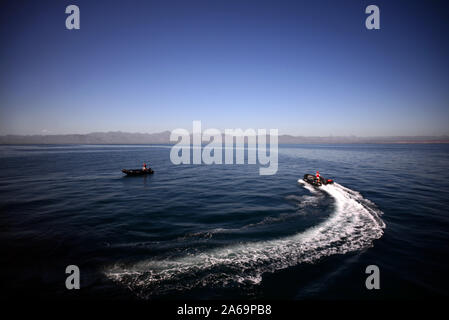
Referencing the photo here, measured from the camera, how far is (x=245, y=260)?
9.19 m

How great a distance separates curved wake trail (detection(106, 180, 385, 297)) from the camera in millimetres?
7824

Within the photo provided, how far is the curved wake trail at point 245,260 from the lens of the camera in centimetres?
782

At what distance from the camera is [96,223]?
13.5 metres

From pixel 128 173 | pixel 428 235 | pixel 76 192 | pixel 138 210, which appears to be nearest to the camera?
pixel 428 235

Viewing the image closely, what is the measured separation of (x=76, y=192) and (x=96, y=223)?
37.7 feet

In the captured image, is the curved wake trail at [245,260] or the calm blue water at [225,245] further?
the curved wake trail at [245,260]

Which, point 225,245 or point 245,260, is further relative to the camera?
point 225,245

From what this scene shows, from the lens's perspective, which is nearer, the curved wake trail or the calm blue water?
the calm blue water
